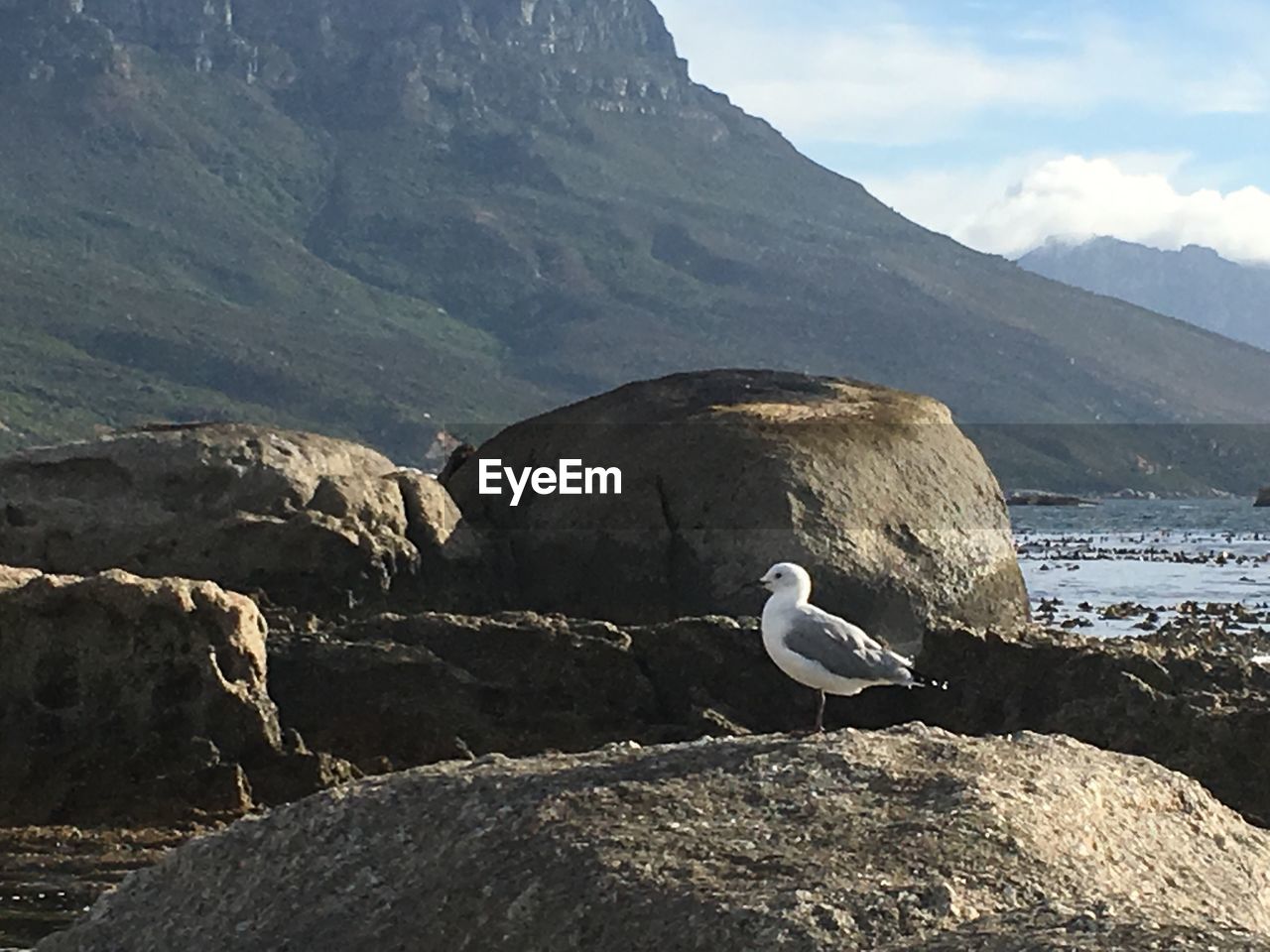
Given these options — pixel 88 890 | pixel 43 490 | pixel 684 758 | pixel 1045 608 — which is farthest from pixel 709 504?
pixel 1045 608

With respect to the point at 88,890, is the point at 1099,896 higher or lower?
higher

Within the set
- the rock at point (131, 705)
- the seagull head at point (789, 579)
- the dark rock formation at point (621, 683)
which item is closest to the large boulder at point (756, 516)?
the dark rock formation at point (621, 683)

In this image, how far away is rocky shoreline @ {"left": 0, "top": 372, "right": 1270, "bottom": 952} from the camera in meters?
9.09

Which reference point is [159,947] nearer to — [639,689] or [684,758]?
[684,758]

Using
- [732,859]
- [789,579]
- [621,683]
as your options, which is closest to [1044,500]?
[621,683]

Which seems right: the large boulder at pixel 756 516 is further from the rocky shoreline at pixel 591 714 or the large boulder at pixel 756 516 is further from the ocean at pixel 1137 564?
the ocean at pixel 1137 564

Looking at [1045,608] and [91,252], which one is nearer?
[1045,608]

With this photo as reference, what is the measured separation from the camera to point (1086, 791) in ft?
33.8

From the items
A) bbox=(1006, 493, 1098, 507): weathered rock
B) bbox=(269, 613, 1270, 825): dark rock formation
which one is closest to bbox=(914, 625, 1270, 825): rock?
bbox=(269, 613, 1270, 825): dark rock formation

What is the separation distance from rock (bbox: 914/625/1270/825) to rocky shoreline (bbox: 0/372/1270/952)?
1.3 inches

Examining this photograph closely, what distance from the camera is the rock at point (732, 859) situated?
8547mm

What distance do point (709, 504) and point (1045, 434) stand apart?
516ft

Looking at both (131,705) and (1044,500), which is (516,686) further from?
(1044,500)

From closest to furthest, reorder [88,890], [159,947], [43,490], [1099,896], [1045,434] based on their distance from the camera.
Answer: [1099,896] < [159,947] < [88,890] < [43,490] < [1045,434]
